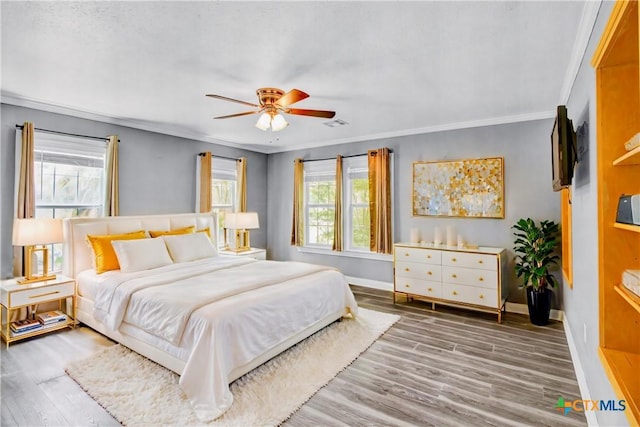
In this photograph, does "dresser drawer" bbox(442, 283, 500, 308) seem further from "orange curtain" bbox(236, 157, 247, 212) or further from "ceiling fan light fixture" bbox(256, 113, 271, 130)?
"orange curtain" bbox(236, 157, 247, 212)

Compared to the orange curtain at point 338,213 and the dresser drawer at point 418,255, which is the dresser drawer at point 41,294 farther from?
the dresser drawer at point 418,255

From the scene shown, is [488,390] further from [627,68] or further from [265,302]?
[627,68]

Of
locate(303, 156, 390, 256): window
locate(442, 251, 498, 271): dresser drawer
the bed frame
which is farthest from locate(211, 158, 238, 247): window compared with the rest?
locate(442, 251, 498, 271): dresser drawer

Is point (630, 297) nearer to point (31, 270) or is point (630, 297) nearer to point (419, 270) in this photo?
point (419, 270)

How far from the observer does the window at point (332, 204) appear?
18.6 ft

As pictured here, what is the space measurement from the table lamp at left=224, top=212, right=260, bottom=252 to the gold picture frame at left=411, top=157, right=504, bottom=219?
2.70 meters

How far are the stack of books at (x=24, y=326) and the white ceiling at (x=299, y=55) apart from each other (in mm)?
2357

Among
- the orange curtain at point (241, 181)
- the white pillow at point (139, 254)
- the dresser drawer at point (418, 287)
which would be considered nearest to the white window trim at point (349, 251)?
the dresser drawer at point (418, 287)

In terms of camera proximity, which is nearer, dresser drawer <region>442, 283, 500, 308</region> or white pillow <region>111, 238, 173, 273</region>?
white pillow <region>111, 238, 173, 273</region>

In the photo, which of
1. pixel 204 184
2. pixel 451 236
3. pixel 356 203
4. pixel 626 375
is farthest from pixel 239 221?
pixel 626 375

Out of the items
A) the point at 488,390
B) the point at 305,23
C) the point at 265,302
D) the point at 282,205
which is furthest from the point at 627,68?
the point at 282,205

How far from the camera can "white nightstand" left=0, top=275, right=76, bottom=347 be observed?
3.21 meters

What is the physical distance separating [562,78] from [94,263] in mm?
5231

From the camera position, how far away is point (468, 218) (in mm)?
4629
